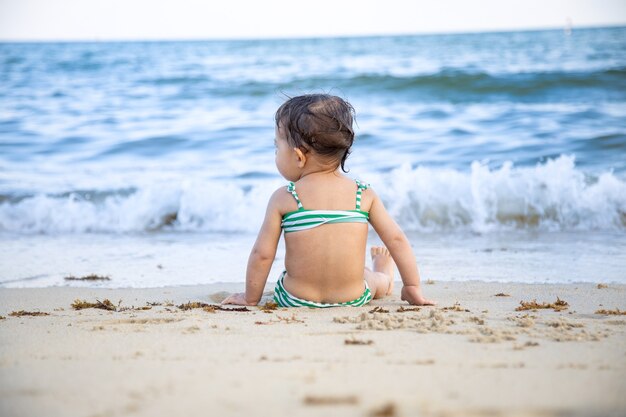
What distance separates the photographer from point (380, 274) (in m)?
3.61

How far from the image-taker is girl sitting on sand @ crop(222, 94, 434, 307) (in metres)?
3.14

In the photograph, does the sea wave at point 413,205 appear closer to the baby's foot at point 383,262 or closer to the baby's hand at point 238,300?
the baby's foot at point 383,262

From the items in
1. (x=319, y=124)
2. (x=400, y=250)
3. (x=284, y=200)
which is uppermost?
(x=319, y=124)

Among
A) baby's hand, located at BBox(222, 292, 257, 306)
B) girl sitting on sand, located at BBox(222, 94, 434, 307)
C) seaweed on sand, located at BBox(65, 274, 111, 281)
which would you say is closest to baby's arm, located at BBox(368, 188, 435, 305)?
girl sitting on sand, located at BBox(222, 94, 434, 307)


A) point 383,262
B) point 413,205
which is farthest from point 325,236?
point 413,205

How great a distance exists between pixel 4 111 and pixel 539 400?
503 inches

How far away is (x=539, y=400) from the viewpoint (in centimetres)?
175

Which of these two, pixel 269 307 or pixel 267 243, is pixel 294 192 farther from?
pixel 269 307

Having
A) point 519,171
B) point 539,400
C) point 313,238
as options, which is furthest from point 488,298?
point 519,171

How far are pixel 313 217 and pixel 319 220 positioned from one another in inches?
1.2

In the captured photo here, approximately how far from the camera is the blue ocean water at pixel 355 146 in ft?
20.4

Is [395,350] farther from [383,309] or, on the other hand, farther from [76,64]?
[76,64]

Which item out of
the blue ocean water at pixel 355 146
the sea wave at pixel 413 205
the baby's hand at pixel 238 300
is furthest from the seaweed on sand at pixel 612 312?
the sea wave at pixel 413 205

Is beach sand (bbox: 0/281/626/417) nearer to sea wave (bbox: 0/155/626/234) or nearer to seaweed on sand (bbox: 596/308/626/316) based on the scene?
seaweed on sand (bbox: 596/308/626/316)
